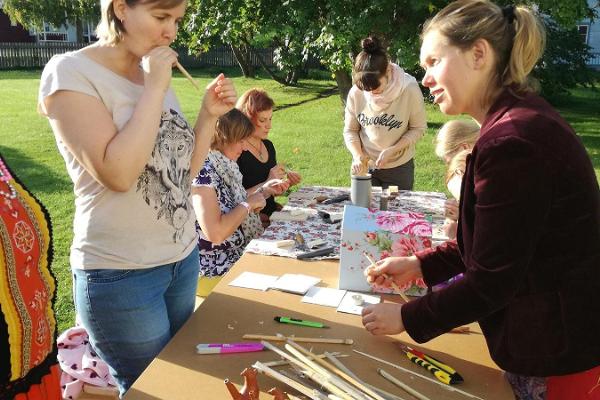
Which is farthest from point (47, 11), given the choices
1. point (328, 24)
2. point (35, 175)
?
point (35, 175)

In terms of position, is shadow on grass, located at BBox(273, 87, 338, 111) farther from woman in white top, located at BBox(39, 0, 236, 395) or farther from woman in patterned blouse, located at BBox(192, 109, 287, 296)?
woman in white top, located at BBox(39, 0, 236, 395)

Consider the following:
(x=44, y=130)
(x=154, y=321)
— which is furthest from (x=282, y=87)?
(x=154, y=321)

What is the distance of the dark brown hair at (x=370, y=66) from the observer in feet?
11.6

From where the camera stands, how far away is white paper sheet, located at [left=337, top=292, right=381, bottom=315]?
1797mm

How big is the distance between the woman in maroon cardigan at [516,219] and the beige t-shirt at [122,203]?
2.19 feet

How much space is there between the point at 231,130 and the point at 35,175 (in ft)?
15.3

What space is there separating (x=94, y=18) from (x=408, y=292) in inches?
1109

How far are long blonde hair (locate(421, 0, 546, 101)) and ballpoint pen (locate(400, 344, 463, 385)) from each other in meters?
0.67

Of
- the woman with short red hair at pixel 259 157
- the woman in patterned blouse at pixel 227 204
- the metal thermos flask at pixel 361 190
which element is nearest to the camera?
the woman in patterned blouse at pixel 227 204

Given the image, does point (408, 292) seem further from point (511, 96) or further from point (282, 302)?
point (511, 96)

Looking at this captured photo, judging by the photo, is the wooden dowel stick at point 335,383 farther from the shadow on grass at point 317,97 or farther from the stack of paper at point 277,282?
the shadow on grass at point 317,97

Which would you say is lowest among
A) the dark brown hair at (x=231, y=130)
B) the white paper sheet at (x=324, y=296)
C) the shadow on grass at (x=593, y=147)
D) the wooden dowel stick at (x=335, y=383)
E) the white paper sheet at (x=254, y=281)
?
the shadow on grass at (x=593, y=147)

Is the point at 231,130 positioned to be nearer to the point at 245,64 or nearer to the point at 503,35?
the point at 503,35

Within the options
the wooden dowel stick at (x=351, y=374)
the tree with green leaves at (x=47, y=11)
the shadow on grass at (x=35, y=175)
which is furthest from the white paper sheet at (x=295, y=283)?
the tree with green leaves at (x=47, y=11)
